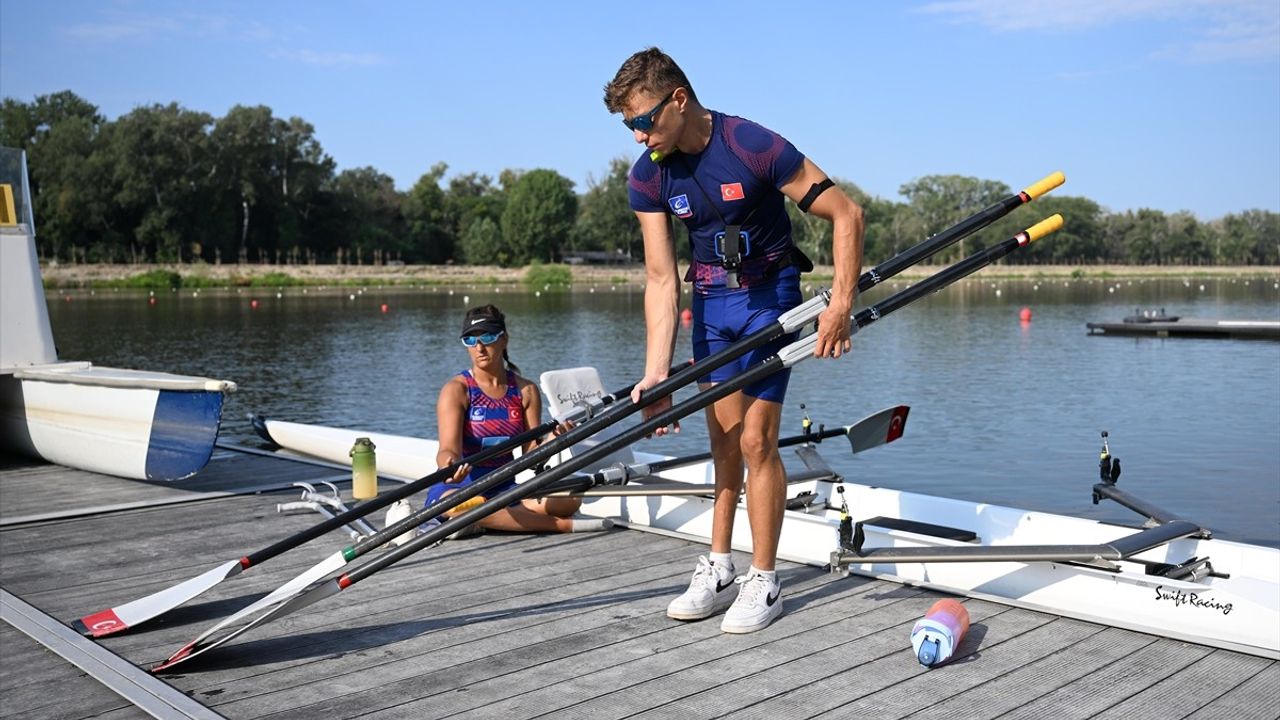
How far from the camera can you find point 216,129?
92188 millimetres

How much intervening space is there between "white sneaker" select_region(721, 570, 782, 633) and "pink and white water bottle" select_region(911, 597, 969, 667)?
0.64 m

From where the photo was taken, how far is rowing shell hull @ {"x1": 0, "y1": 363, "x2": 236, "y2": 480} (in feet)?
26.6

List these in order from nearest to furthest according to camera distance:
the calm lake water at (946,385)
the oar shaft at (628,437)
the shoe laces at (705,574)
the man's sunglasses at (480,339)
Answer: the oar shaft at (628,437) < the shoe laces at (705,574) < the man's sunglasses at (480,339) < the calm lake water at (946,385)

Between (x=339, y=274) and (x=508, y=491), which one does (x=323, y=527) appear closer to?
(x=508, y=491)

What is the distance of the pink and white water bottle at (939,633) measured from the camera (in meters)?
4.17

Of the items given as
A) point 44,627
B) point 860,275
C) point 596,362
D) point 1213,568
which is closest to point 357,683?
point 44,627

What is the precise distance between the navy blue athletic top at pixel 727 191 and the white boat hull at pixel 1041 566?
1.62 metres

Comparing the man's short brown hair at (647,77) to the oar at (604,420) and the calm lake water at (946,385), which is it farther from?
the calm lake water at (946,385)

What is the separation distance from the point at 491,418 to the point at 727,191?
266cm

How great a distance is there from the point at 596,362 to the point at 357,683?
24824mm

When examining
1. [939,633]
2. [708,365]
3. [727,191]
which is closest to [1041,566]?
[939,633]

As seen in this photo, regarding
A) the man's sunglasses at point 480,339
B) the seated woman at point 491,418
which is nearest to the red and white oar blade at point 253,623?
the seated woman at point 491,418

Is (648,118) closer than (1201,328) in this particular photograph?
Yes

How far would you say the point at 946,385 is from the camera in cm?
2338
